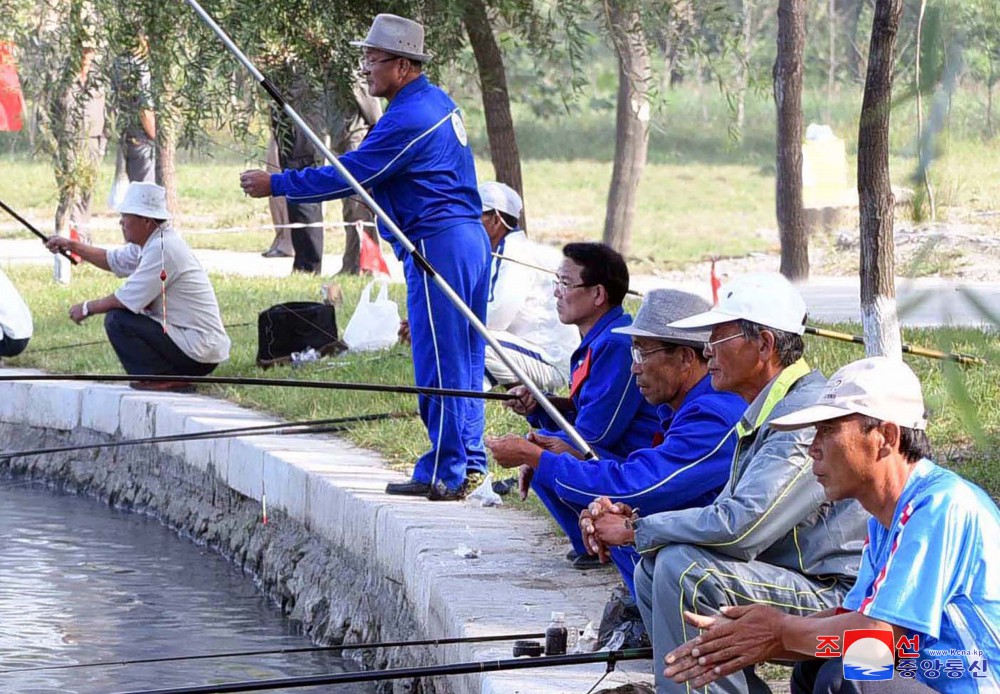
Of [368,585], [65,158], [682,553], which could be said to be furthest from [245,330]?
[682,553]

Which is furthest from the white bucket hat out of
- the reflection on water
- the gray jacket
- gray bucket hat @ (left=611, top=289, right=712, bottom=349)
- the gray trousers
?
the gray trousers

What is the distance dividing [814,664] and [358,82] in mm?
6625

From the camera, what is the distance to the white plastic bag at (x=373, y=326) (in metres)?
9.75

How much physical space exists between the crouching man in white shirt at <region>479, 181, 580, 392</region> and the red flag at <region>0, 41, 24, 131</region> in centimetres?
627

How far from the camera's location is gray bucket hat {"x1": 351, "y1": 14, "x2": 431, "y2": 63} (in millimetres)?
6449

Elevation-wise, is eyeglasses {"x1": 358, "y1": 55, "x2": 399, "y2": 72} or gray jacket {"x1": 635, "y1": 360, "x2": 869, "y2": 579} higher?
eyeglasses {"x1": 358, "y1": 55, "x2": 399, "y2": 72}

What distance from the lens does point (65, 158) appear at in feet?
40.3

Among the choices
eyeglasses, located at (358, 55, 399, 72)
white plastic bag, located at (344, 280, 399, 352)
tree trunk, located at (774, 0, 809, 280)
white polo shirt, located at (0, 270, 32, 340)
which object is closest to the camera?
eyeglasses, located at (358, 55, 399, 72)

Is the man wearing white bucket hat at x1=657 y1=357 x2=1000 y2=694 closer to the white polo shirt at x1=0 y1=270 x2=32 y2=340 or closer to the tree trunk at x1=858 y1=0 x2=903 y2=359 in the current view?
the tree trunk at x1=858 y1=0 x2=903 y2=359

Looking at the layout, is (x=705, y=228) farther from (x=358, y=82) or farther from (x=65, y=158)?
(x=358, y=82)

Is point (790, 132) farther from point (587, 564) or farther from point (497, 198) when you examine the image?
point (587, 564)

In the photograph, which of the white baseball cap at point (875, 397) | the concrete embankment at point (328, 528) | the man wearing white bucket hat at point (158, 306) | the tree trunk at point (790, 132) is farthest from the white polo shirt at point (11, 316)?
the white baseball cap at point (875, 397)

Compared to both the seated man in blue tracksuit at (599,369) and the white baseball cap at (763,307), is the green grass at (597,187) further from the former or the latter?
the white baseball cap at (763,307)

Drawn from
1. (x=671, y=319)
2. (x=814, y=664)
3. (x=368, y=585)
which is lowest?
(x=368, y=585)
